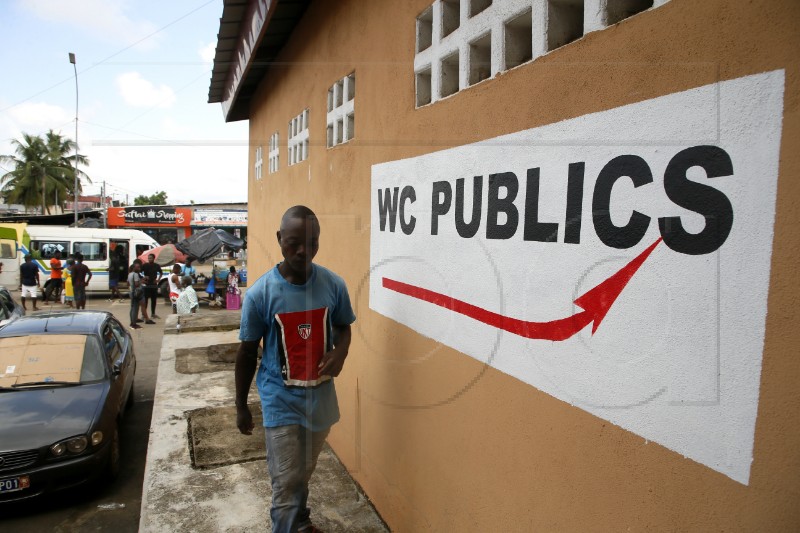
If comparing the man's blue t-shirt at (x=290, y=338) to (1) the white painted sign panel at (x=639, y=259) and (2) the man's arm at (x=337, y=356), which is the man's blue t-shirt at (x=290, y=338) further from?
(1) the white painted sign panel at (x=639, y=259)

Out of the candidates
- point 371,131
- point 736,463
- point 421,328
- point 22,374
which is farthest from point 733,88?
point 22,374

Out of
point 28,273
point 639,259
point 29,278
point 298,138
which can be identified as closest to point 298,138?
point 298,138

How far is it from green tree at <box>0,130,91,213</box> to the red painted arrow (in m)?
43.5

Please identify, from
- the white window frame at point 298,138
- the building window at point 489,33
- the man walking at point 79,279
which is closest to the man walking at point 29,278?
the man walking at point 79,279

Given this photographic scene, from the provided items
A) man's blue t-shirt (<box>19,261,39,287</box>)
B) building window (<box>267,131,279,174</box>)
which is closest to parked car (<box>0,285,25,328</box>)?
building window (<box>267,131,279,174</box>)

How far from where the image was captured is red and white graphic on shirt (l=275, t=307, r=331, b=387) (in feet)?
8.37

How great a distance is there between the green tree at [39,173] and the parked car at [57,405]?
38.6 metres

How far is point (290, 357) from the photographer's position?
2572 mm

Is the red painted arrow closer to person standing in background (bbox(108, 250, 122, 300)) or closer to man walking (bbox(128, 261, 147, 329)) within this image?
man walking (bbox(128, 261, 147, 329))

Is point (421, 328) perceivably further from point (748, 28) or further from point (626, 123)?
point (748, 28)

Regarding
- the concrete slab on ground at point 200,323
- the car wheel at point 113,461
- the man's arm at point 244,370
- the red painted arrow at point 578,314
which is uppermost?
the red painted arrow at point 578,314

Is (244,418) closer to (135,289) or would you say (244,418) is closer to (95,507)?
(95,507)

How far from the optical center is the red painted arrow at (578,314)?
1.45 m

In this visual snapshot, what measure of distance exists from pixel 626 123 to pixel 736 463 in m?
0.88
